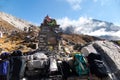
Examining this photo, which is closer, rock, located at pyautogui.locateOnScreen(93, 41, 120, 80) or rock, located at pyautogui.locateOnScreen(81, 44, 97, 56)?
rock, located at pyautogui.locateOnScreen(93, 41, 120, 80)

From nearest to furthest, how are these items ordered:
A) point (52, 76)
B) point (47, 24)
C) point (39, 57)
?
point (52, 76)
point (39, 57)
point (47, 24)

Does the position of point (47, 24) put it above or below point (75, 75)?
above

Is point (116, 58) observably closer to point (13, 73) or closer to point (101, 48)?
point (101, 48)

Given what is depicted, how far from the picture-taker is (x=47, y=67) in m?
10.1

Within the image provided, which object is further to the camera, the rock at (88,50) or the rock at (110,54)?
the rock at (88,50)

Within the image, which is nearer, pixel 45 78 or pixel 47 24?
pixel 45 78

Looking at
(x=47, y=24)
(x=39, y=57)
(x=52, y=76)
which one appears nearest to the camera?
(x=52, y=76)

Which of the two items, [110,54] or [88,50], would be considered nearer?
[88,50]

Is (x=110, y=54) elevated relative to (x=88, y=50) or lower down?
lower down

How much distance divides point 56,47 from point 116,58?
1130 inches

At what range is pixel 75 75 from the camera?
10.1m

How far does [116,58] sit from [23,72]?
3.63 meters

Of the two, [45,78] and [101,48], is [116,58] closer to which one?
[101,48]

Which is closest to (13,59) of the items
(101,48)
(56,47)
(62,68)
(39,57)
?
(39,57)
